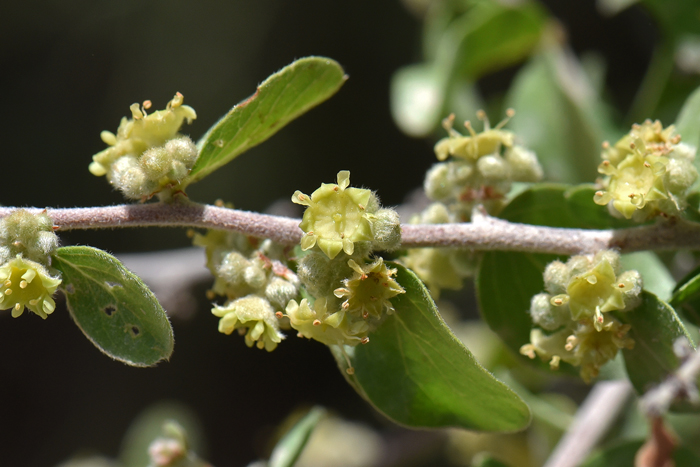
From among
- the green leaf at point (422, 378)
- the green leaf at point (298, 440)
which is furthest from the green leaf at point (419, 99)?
the green leaf at point (422, 378)

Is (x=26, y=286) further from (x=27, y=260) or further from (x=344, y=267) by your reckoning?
(x=344, y=267)

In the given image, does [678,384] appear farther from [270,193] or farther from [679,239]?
[270,193]

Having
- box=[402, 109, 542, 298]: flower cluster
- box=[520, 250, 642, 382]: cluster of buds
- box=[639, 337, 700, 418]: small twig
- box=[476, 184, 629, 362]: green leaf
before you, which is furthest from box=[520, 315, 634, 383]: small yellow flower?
box=[402, 109, 542, 298]: flower cluster

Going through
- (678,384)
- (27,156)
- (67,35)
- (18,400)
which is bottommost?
(18,400)

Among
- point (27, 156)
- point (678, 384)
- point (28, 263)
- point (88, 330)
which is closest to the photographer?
point (678, 384)

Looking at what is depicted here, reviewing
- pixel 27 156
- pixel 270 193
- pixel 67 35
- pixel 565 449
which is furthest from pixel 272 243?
pixel 67 35

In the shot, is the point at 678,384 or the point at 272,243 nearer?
the point at 678,384

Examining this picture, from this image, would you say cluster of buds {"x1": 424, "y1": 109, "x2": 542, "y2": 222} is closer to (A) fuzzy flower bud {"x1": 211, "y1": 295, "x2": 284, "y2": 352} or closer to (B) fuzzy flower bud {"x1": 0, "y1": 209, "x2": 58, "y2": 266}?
(A) fuzzy flower bud {"x1": 211, "y1": 295, "x2": 284, "y2": 352}
